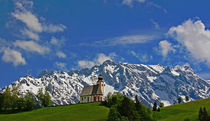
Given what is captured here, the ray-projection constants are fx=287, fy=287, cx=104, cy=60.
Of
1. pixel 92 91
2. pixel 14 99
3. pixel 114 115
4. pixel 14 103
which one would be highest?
pixel 92 91

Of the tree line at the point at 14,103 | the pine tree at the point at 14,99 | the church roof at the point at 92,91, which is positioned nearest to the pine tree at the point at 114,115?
the tree line at the point at 14,103

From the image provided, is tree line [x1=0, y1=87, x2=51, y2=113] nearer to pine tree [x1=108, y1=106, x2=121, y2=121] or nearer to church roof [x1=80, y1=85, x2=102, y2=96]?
church roof [x1=80, y1=85, x2=102, y2=96]

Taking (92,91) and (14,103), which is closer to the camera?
(14,103)

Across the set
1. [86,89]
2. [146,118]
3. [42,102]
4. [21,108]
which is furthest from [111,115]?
[86,89]

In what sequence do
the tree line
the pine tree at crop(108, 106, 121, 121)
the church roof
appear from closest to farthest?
the pine tree at crop(108, 106, 121, 121)
the tree line
the church roof

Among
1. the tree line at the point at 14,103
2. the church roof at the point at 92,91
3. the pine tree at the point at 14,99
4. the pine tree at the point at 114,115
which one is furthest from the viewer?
the church roof at the point at 92,91

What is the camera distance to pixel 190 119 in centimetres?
10075

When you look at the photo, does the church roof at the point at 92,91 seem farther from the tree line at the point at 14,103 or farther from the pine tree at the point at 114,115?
the pine tree at the point at 114,115

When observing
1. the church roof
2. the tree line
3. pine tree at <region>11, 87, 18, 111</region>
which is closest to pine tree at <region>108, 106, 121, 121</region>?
the tree line

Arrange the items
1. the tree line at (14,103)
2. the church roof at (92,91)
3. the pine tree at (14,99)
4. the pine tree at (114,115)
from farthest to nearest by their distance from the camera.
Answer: the church roof at (92,91), the pine tree at (14,99), the tree line at (14,103), the pine tree at (114,115)

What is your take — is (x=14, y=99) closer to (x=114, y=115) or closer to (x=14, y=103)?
(x=14, y=103)

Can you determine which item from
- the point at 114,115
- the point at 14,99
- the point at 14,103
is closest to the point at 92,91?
the point at 14,99

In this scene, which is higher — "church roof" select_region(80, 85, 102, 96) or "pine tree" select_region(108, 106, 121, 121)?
"church roof" select_region(80, 85, 102, 96)

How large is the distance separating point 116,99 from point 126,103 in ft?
129
